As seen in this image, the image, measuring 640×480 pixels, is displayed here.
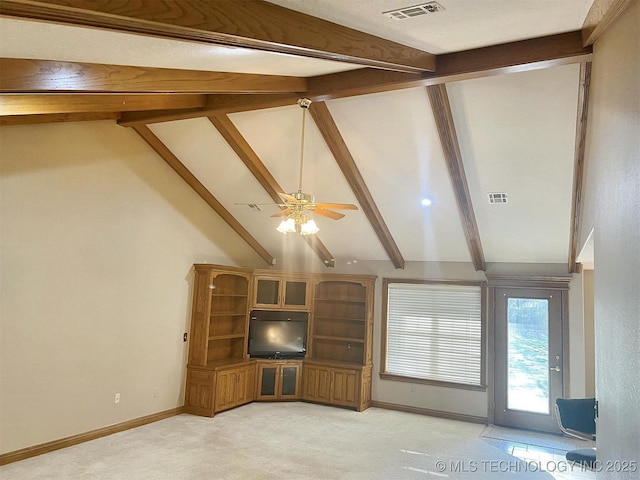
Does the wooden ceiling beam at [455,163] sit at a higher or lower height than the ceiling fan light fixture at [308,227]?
higher

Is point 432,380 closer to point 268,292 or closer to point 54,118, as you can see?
point 268,292

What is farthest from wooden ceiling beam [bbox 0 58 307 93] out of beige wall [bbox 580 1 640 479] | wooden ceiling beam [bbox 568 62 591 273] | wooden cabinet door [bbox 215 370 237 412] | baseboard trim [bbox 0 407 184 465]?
wooden cabinet door [bbox 215 370 237 412]

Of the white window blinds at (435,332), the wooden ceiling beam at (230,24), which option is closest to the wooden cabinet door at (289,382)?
the white window blinds at (435,332)

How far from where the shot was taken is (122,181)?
612 cm

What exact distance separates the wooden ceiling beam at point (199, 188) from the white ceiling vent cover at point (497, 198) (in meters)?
4.28

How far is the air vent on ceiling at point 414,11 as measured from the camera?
281 cm

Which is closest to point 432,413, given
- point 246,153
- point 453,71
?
point 246,153

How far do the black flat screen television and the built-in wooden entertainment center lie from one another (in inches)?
5.4

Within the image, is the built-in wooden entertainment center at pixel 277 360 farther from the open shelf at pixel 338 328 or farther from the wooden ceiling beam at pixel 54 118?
the wooden ceiling beam at pixel 54 118

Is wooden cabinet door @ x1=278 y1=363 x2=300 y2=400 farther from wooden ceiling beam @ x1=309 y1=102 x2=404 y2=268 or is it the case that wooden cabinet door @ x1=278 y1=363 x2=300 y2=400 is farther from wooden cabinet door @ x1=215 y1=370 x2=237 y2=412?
wooden ceiling beam @ x1=309 y1=102 x2=404 y2=268

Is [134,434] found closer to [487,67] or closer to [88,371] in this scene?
[88,371]

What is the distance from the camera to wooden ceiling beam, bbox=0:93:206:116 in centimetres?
388

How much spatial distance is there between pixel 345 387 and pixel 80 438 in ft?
13.5

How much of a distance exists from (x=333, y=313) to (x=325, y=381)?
137cm
